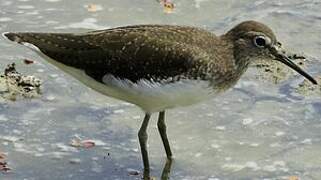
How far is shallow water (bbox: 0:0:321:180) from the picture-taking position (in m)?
7.90

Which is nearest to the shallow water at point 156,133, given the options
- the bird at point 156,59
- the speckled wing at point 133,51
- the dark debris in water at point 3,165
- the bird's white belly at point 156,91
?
the dark debris in water at point 3,165

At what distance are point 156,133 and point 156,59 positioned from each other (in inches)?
46.6

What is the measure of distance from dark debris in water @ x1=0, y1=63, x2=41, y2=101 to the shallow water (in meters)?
0.09

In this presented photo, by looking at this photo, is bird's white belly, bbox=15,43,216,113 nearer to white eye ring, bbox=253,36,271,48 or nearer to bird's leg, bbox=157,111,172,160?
bird's leg, bbox=157,111,172,160

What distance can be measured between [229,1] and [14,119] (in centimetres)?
362

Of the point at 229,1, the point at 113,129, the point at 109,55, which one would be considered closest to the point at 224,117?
the point at 113,129

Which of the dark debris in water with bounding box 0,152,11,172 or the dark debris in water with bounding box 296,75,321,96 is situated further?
the dark debris in water with bounding box 296,75,321,96

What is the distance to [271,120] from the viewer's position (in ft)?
28.6

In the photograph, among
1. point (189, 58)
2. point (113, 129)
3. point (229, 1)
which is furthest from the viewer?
point (229, 1)

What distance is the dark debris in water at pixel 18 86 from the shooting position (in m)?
8.81

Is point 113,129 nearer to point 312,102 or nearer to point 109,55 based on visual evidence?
point 109,55

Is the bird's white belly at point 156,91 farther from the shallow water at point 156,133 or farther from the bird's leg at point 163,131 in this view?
the shallow water at point 156,133

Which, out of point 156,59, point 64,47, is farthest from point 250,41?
point 64,47

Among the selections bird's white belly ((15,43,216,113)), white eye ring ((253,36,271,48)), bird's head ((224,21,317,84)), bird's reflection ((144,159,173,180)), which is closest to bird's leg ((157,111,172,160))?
bird's reflection ((144,159,173,180))
